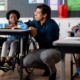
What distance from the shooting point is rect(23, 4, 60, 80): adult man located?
219 cm

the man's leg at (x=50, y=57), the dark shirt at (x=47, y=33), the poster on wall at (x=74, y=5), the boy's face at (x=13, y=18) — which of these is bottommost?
the man's leg at (x=50, y=57)

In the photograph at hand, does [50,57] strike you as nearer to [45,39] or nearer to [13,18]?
[45,39]

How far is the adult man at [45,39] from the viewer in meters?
2.19

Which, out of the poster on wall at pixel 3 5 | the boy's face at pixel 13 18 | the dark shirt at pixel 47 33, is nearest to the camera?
the dark shirt at pixel 47 33

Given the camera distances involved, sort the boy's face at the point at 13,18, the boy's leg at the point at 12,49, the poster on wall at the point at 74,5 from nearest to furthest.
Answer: the boy's leg at the point at 12,49, the boy's face at the point at 13,18, the poster on wall at the point at 74,5

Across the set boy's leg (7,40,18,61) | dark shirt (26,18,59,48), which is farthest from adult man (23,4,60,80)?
boy's leg (7,40,18,61)

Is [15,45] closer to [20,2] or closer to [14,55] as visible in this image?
[14,55]

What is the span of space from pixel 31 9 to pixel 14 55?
2.51 m

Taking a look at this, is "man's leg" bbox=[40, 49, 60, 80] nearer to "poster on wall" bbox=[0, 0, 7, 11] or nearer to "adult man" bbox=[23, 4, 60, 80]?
"adult man" bbox=[23, 4, 60, 80]

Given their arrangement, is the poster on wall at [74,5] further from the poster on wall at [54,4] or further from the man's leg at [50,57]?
the man's leg at [50,57]

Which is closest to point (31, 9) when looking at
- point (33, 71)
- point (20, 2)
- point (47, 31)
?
point (20, 2)

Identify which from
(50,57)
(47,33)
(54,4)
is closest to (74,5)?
(54,4)

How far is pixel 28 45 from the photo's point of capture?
8.52 ft

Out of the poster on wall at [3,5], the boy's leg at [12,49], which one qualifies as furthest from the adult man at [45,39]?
the poster on wall at [3,5]
